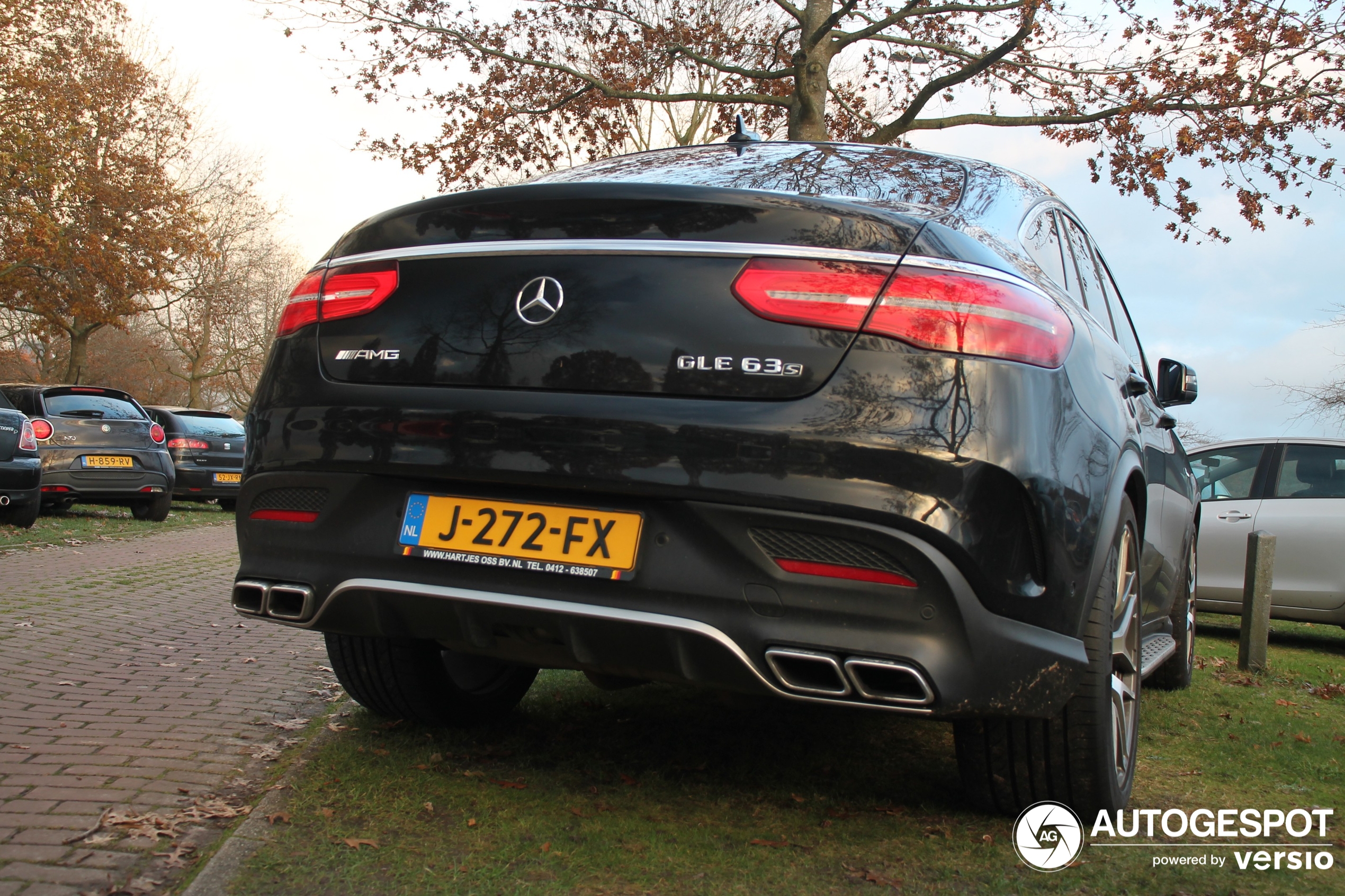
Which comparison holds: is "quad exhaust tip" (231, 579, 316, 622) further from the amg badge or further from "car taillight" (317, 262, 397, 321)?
"car taillight" (317, 262, 397, 321)

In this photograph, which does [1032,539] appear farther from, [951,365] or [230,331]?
[230,331]

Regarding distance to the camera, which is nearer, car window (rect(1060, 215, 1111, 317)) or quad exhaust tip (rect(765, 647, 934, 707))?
quad exhaust tip (rect(765, 647, 934, 707))

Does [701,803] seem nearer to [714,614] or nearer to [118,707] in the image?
[714,614]

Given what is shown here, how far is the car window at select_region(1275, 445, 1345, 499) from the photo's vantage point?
8477mm

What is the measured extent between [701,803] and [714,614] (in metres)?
0.92

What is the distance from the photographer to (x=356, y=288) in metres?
2.77

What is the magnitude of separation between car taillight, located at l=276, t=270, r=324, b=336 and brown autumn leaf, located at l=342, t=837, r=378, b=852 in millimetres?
1229

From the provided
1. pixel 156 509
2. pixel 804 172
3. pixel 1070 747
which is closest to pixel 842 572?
pixel 1070 747

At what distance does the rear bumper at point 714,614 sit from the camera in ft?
7.23

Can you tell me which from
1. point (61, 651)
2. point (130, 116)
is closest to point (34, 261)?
point (130, 116)

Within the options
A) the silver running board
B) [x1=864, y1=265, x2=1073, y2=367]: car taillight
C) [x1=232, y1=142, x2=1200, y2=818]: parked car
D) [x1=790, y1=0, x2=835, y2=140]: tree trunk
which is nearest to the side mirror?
the silver running board

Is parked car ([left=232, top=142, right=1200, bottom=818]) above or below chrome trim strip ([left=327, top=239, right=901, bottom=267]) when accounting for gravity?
below

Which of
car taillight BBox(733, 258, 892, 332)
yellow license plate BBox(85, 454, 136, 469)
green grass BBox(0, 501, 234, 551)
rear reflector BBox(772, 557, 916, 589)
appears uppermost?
car taillight BBox(733, 258, 892, 332)

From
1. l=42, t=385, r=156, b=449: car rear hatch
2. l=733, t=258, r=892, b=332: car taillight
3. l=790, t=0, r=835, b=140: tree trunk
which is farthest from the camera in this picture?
l=790, t=0, r=835, b=140: tree trunk
